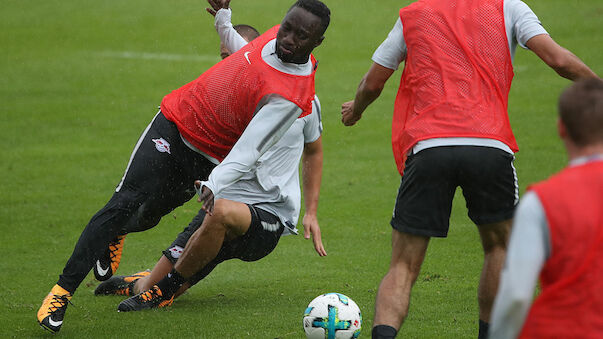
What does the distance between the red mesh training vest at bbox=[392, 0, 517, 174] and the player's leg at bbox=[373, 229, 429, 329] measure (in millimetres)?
458

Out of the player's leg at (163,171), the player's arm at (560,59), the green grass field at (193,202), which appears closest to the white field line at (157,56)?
the green grass field at (193,202)

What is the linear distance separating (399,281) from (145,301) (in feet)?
7.36

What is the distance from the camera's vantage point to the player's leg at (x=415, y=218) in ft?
14.6

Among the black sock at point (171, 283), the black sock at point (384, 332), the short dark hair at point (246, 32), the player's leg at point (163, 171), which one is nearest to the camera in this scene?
the black sock at point (384, 332)

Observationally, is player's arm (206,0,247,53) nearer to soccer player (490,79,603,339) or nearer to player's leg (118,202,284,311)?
player's leg (118,202,284,311)

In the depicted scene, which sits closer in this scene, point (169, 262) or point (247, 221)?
point (247, 221)

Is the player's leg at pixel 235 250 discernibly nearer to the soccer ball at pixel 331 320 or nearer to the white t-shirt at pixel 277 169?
the white t-shirt at pixel 277 169

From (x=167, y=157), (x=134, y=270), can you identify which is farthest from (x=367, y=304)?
(x=134, y=270)

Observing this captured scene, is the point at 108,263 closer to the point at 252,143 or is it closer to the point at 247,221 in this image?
the point at 247,221

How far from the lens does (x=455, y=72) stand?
4602mm

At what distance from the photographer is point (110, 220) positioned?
5.58m

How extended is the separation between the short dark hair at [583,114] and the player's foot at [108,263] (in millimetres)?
4407

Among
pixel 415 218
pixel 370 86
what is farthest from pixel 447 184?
pixel 370 86

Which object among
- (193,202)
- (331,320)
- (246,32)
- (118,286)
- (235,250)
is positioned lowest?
(193,202)
